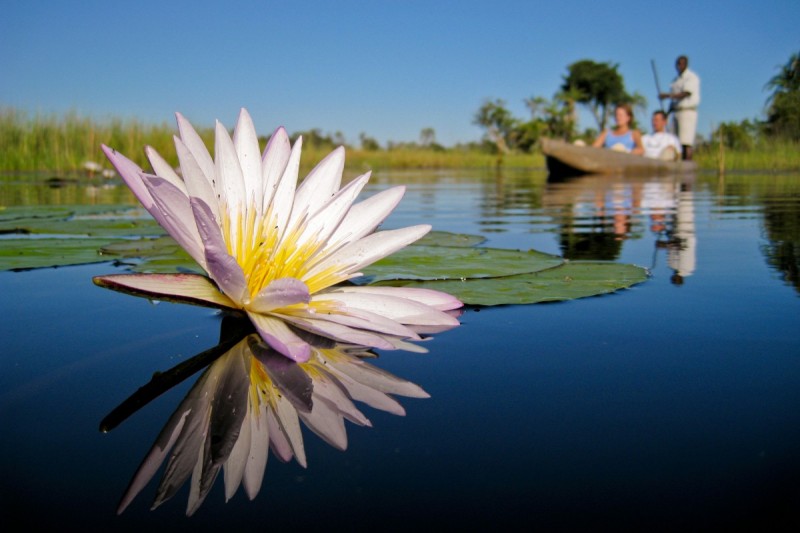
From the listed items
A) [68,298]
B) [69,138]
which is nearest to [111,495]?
[68,298]

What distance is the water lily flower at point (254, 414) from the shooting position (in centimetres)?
65

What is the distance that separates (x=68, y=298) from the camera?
1695 mm

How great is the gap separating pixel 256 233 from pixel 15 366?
459 millimetres

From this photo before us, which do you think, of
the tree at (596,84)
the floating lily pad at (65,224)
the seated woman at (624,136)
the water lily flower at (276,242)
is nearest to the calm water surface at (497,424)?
the water lily flower at (276,242)

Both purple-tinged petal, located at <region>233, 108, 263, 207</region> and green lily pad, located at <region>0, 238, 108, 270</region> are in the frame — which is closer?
purple-tinged petal, located at <region>233, 108, 263, 207</region>

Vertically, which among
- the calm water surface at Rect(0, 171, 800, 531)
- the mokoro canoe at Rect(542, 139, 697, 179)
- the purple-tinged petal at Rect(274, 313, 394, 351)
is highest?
the mokoro canoe at Rect(542, 139, 697, 179)

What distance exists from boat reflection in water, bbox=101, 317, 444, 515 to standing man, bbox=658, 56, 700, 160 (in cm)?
1266

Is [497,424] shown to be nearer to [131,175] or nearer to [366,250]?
[366,250]

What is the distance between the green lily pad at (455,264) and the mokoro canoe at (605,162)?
422 inches

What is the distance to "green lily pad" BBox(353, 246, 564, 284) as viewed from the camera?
190cm

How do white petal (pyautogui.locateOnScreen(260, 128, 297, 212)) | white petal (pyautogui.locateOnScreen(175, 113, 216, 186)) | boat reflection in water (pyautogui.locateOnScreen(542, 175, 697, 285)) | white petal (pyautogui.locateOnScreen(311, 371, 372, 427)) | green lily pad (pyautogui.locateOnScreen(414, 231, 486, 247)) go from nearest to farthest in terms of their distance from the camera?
1. white petal (pyautogui.locateOnScreen(311, 371, 372, 427))
2. white petal (pyautogui.locateOnScreen(175, 113, 216, 186))
3. white petal (pyautogui.locateOnScreen(260, 128, 297, 212))
4. boat reflection in water (pyautogui.locateOnScreen(542, 175, 697, 285))
5. green lily pad (pyautogui.locateOnScreen(414, 231, 486, 247))

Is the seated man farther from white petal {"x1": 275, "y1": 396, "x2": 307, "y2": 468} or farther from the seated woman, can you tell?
white petal {"x1": 275, "y1": 396, "x2": 307, "y2": 468}

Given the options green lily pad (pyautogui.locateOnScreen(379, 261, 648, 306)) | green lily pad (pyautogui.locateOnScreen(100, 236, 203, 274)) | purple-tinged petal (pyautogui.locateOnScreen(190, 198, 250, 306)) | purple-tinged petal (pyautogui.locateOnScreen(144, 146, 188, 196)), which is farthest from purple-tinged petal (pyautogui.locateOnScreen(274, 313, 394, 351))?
green lily pad (pyautogui.locateOnScreen(100, 236, 203, 274))

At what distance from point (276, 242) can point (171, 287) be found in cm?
22
